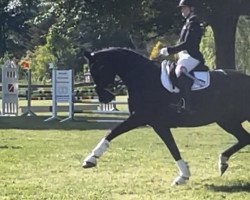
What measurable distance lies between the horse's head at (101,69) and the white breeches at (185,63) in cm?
97

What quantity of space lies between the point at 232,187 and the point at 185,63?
189 cm

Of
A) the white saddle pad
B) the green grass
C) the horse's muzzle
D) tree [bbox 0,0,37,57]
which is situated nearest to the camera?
the green grass

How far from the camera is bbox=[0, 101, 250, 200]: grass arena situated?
8.92 meters

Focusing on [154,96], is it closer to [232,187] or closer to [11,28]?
[232,187]

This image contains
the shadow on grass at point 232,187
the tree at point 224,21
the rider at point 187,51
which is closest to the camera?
the shadow on grass at point 232,187

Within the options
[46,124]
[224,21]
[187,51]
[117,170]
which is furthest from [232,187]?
[224,21]

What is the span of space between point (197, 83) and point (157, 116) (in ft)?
2.48

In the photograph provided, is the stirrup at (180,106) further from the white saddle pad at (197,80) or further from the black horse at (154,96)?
the white saddle pad at (197,80)

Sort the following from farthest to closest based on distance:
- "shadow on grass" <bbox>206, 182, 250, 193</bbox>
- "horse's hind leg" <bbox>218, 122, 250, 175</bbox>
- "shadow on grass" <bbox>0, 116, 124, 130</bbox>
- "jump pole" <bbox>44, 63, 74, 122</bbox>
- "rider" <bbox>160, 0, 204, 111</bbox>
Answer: "jump pole" <bbox>44, 63, 74, 122</bbox> < "shadow on grass" <bbox>0, 116, 124, 130</bbox> < "horse's hind leg" <bbox>218, 122, 250, 175</bbox> < "rider" <bbox>160, 0, 204, 111</bbox> < "shadow on grass" <bbox>206, 182, 250, 193</bbox>

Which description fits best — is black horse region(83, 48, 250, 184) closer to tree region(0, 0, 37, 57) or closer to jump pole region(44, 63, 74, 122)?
jump pole region(44, 63, 74, 122)

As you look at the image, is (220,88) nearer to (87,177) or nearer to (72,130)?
(87,177)

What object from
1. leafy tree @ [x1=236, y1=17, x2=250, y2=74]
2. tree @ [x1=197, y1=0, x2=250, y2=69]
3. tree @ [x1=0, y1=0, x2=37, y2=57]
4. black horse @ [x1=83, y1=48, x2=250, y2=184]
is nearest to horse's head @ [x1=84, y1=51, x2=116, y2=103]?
black horse @ [x1=83, y1=48, x2=250, y2=184]

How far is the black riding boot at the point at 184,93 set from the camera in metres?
9.65

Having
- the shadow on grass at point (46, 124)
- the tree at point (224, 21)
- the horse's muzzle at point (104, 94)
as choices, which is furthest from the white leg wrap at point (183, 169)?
the tree at point (224, 21)
